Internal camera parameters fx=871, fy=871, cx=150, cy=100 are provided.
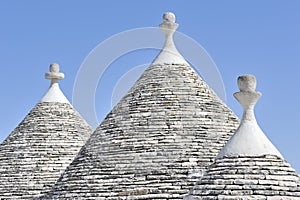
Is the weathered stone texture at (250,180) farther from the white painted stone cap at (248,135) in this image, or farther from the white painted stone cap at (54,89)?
the white painted stone cap at (54,89)

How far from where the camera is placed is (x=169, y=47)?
18797 millimetres

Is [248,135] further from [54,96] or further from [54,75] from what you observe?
[54,75]

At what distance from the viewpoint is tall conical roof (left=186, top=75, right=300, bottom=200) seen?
12125mm

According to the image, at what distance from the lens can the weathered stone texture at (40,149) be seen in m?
19.7

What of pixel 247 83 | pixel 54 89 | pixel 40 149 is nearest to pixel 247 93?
pixel 247 83

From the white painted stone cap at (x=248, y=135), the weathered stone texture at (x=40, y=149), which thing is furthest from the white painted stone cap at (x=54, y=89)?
the white painted stone cap at (x=248, y=135)

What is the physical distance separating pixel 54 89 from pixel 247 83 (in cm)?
959

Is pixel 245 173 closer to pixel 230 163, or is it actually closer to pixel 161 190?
pixel 230 163

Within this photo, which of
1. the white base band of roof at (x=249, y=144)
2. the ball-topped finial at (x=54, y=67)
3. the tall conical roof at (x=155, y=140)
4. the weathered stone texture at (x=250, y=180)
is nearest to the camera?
the weathered stone texture at (x=250, y=180)

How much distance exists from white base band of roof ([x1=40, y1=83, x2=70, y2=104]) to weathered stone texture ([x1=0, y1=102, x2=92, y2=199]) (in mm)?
146

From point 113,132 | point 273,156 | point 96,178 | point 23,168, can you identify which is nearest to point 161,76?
point 113,132

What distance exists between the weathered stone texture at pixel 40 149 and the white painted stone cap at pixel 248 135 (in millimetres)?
7365

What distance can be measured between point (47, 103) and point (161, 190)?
6681mm

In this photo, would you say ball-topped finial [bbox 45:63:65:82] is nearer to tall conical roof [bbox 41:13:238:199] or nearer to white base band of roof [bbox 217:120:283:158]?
tall conical roof [bbox 41:13:238:199]
